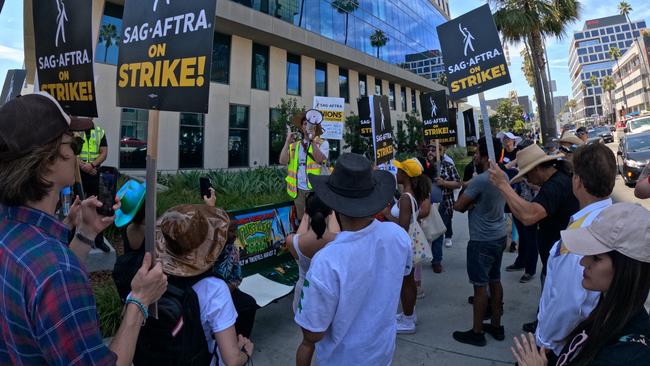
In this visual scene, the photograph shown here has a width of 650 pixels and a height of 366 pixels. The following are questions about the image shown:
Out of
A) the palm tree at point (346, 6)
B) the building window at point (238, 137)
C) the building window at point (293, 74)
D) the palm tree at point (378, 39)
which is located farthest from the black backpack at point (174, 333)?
the palm tree at point (378, 39)

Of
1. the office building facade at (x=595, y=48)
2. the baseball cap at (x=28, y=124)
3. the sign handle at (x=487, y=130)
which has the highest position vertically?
the office building facade at (x=595, y=48)

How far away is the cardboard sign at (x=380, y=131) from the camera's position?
22.1ft

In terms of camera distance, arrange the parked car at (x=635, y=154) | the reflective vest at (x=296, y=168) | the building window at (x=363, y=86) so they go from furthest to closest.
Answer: the building window at (x=363, y=86), the parked car at (x=635, y=154), the reflective vest at (x=296, y=168)

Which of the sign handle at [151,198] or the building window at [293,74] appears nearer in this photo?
the sign handle at [151,198]

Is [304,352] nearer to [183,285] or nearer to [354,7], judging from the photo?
[183,285]

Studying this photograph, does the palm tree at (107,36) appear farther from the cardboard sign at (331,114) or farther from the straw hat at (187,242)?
the straw hat at (187,242)

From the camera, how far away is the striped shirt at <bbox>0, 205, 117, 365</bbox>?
41.3 inches

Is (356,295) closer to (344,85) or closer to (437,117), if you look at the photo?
(437,117)

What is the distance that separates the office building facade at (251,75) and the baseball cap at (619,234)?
14.8 metres

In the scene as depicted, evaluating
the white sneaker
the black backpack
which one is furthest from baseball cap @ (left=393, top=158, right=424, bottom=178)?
the white sneaker

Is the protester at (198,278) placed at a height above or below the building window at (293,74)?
below

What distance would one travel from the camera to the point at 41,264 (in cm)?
108

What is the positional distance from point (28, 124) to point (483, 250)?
142 inches

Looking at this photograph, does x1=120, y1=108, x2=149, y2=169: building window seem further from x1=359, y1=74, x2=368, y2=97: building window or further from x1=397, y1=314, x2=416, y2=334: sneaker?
x1=359, y1=74, x2=368, y2=97: building window
